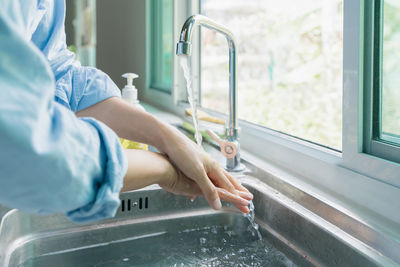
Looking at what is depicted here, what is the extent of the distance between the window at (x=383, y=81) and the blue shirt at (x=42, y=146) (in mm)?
577

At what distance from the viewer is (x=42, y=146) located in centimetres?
36

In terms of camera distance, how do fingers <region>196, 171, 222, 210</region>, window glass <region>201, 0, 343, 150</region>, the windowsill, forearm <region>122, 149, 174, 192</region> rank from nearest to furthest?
forearm <region>122, 149, 174, 192</region> < fingers <region>196, 171, 222, 210</region> < the windowsill < window glass <region>201, 0, 343, 150</region>

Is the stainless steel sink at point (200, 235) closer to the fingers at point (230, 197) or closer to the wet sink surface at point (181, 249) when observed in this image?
the wet sink surface at point (181, 249)

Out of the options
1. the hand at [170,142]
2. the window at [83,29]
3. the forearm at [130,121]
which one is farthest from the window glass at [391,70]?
the window at [83,29]

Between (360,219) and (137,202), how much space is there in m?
0.53

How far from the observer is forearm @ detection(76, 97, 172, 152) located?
66cm

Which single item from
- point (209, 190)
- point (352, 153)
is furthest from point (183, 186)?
point (352, 153)

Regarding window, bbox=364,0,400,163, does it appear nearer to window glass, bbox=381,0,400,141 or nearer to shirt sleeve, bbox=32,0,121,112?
window glass, bbox=381,0,400,141

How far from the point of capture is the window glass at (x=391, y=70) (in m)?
0.78

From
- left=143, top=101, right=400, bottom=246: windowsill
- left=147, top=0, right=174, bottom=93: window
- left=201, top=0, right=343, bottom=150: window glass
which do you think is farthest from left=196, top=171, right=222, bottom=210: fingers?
left=201, top=0, right=343, bottom=150: window glass

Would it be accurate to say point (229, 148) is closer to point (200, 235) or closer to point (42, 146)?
point (200, 235)

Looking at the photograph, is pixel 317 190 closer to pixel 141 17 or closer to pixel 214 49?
pixel 214 49

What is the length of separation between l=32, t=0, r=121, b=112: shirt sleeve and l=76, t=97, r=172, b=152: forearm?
15 millimetres

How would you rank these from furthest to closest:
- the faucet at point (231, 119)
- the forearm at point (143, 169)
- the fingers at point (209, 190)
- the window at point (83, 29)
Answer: the window at point (83, 29), the faucet at point (231, 119), the fingers at point (209, 190), the forearm at point (143, 169)
